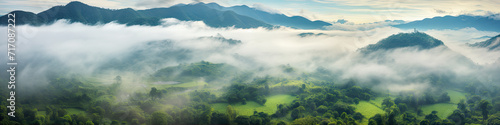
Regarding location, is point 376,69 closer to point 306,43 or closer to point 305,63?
point 305,63

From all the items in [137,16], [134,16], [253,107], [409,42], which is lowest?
[253,107]

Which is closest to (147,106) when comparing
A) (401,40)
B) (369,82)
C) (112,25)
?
(369,82)

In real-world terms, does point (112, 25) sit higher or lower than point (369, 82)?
higher

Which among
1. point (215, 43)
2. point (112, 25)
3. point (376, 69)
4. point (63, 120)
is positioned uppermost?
point (112, 25)

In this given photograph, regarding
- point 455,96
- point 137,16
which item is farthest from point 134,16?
point 455,96

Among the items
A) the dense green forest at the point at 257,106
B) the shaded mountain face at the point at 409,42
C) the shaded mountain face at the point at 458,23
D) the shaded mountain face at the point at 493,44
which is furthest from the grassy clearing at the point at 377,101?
the shaded mountain face at the point at 458,23

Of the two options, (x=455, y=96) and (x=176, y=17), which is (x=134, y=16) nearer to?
(x=176, y=17)

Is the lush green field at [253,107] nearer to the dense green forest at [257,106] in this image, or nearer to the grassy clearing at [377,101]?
the dense green forest at [257,106]
